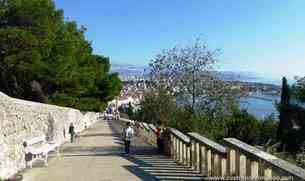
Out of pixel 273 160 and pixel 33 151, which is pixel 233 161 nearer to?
pixel 273 160

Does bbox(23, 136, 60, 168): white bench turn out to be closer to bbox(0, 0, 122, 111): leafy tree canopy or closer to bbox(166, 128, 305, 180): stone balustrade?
bbox(166, 128, 305, 180): stone balustrade

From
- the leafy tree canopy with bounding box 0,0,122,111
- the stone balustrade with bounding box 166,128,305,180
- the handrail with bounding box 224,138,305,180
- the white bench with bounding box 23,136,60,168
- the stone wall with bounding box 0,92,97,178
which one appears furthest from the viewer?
the leafy tree canopy with bounding box 0,0,122,111

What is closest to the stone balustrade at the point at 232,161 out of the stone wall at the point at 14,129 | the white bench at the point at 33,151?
the white bench at the point at 33,151

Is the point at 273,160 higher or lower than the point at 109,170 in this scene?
higher

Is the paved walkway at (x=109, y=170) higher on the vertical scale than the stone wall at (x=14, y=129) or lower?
lower

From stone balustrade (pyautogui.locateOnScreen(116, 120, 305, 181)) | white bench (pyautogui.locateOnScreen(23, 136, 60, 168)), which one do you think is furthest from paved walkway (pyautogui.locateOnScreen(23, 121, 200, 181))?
stone balustrade (pyautogui.locateOnScreen(116, 120, 305, 181))

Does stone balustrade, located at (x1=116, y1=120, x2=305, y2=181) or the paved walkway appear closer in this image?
stone balustrade, located at (x1=116, y1=120, x2=305, y2=181)

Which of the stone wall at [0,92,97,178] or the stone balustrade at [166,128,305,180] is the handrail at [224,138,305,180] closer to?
the stone balustrade at [166,128,305,180]

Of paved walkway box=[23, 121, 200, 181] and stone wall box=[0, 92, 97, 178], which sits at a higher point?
stone wall box=[0, 92, 97, 178]

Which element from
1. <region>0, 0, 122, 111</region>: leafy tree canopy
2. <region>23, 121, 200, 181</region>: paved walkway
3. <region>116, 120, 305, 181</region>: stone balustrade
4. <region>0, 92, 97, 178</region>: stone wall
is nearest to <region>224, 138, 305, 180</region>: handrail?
<region>116, 120, 305, 181</region>: stone balustrade

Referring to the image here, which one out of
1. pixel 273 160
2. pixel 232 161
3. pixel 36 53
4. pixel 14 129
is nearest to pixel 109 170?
pixel 14 129

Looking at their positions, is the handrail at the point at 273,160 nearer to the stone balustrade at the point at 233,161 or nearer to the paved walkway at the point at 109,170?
the stone balustrade at the point at 233,161

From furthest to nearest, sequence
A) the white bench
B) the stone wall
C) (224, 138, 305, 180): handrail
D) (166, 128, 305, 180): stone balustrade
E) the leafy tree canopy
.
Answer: the leafy tree canopy, the white bench, the stone wall, (166, 128, 305, 180): stone balustrade, (224, 138, 305, 180): handrail

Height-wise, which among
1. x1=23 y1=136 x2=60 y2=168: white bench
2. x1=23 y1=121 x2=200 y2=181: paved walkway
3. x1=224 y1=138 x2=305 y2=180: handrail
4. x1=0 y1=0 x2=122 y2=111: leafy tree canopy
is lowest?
x1=23 y1=121 x2=200 y2=181: paved walkway
